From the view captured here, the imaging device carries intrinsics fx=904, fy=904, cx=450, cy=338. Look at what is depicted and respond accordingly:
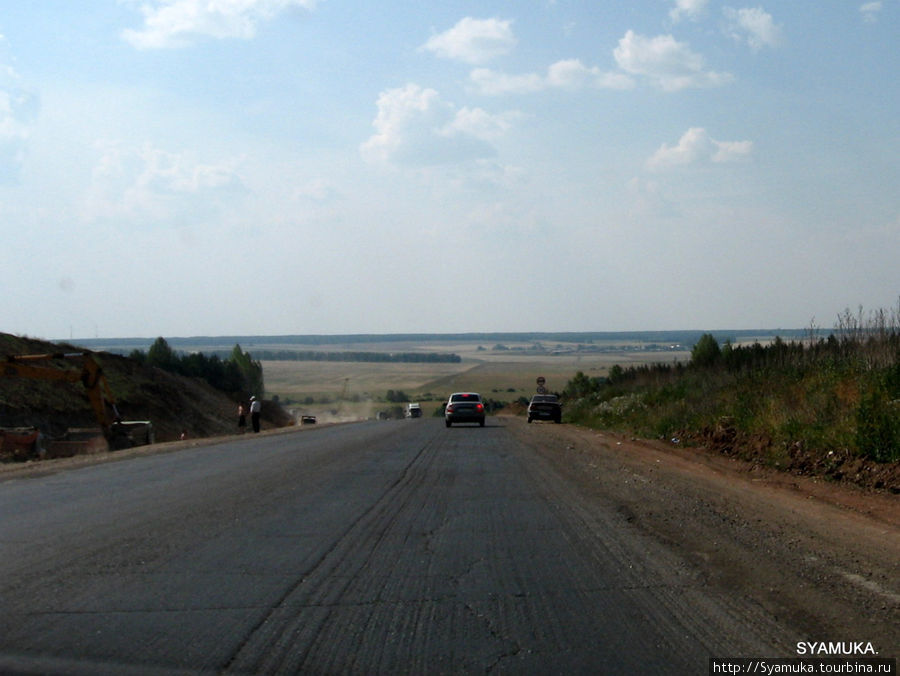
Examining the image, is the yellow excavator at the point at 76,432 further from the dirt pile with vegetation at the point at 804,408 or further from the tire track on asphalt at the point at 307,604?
the tire track on asphalt at the point at 307,604

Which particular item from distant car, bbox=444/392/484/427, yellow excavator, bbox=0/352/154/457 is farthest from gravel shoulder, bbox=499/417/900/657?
yellow excavator, bbox=0/352/154/457

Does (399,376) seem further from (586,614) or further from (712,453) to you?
(586,614)

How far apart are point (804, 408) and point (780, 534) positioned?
382 inches

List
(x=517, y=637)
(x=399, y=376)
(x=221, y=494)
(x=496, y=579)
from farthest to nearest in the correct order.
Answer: (x=399, y=376) → (x=221, y=494) → (x=496, y=579) → (x=517, y=637)

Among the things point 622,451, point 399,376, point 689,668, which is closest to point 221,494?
point 689,668

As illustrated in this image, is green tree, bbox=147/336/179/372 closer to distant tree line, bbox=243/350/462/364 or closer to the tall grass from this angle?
the tall grass

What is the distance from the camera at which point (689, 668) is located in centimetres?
566

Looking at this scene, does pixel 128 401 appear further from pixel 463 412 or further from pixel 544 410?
pixel 463 412

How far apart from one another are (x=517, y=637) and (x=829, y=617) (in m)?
2.43

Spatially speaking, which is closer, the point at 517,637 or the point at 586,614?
the point at 517,637

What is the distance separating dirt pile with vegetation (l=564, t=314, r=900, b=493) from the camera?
1575cm

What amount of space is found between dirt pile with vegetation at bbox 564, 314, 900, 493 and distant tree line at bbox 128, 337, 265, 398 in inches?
2401

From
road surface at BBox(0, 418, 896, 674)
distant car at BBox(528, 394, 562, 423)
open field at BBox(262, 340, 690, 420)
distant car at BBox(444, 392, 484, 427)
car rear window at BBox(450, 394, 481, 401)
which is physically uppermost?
road surface at BBox(0, 418, 896, 674)

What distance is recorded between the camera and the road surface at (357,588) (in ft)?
19.6
